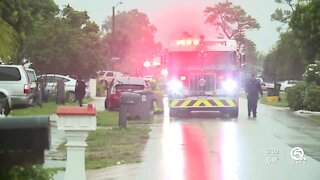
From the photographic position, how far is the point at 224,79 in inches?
894

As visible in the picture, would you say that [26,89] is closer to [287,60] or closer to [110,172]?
[110,172]

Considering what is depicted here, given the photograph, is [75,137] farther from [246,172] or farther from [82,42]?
[82,42]

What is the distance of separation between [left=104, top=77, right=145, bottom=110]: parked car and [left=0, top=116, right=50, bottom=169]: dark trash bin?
69.4 feet

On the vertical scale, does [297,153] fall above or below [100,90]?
below

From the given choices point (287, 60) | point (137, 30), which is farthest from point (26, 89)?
point (137, 30)

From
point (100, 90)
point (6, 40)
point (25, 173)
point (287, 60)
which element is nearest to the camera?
point (25, 173)

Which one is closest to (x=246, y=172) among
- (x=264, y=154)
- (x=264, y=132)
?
(x=264, y=154)

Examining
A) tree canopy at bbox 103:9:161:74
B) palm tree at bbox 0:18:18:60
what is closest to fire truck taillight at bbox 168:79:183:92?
palm tree at bbox 0:18:18:60

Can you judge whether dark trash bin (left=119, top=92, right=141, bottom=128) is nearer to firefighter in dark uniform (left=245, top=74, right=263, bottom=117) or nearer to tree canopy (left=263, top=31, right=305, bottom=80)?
firefighter in dark uniform (left=245, top=74, right=263, bottom=117)

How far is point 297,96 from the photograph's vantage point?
92.1 feet

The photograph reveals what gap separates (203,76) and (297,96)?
7263mm

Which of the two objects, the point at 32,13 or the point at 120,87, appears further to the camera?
the point at 32,13

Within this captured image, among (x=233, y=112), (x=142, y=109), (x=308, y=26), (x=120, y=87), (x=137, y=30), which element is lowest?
(x=233, y=112)

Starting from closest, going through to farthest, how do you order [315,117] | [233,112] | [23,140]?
[23,140]
[233,112]
[315,117]
